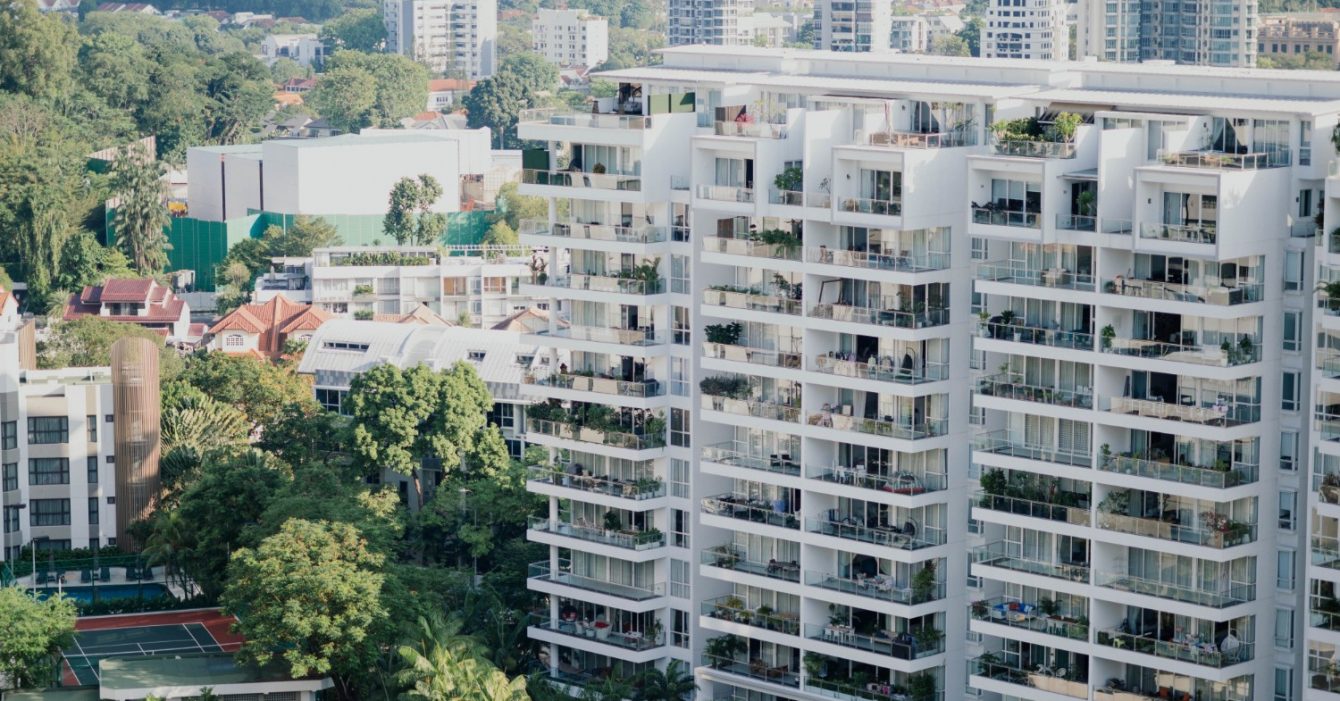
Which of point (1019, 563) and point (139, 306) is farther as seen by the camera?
point (139, 306)

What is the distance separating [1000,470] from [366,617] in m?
23.6

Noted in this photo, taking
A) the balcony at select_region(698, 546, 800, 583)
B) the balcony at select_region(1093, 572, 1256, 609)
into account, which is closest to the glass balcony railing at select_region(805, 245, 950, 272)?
the balcony at select_region(698, 546, 800, 583)

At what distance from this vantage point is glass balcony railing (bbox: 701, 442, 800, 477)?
90875 millimetres

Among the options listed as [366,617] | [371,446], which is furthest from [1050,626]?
[371,446]

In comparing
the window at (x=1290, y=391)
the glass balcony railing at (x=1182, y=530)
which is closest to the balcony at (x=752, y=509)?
the glass balcony railing at (x=1182, y=530)

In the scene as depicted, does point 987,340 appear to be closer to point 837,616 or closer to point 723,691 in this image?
point 837,616

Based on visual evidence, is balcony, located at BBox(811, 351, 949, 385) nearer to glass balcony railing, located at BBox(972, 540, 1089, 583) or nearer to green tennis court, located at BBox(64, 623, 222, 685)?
glass balcony railing, located at BBox(972, 540, 1089, 583)

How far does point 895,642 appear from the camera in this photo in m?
87.8

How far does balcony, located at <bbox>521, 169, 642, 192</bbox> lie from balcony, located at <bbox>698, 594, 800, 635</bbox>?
14.7 meters

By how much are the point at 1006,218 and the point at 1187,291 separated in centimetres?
677

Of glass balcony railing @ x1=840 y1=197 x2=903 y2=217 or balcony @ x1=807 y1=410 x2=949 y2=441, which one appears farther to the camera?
balcony @ x1=807 y1=410 x2=949 y2=441

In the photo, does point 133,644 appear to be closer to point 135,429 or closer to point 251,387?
point 135,429

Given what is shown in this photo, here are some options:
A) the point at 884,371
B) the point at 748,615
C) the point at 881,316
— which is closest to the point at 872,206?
the point at 881,316

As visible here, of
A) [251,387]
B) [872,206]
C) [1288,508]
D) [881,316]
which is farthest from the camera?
[251,387]
